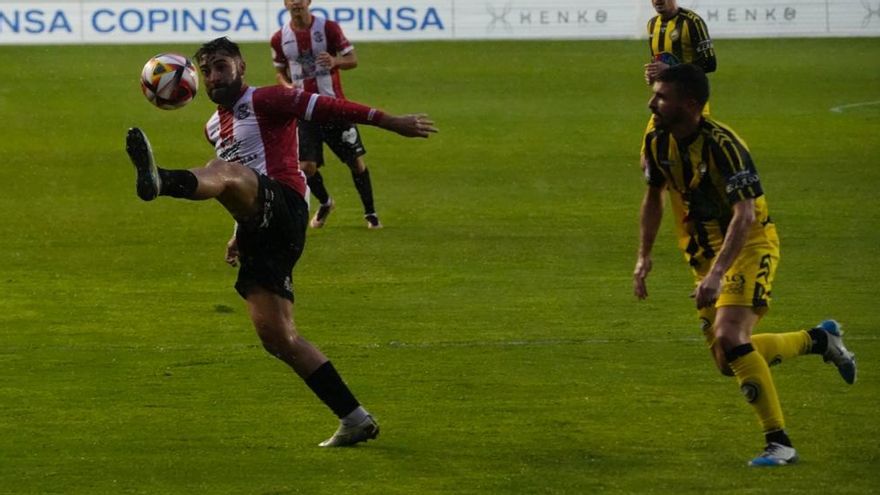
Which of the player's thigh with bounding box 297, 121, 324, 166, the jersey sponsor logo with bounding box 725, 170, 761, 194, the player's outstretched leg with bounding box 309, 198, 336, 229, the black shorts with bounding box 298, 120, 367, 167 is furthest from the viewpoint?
the player's outstretched leg with bounding box 309, 198, 336, 229

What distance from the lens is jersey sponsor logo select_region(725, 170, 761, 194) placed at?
8.14m

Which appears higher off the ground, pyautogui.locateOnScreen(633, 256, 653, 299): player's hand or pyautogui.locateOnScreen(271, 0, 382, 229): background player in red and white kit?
pyautogui.locateOnScreen(633, 256, 653, 299): player's hand

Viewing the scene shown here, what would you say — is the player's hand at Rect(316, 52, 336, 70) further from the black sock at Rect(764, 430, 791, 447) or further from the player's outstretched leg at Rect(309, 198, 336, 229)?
the black sock at Rect(764, 430, 791, 447)

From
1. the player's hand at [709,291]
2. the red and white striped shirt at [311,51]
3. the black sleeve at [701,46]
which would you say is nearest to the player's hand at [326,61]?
the red and white striped shirt at [311,51]

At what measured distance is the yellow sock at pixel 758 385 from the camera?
8.23 m

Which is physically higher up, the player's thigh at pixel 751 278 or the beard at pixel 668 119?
the beard at pixel 668 119

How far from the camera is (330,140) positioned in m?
17.2

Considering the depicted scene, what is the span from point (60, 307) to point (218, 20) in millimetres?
19618

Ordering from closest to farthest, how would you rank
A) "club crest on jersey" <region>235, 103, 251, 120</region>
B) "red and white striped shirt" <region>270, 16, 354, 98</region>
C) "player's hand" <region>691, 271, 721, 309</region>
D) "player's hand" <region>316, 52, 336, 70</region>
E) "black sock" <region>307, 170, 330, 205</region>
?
"player's hand" <region>691, 271, 721, 309</region> → "club crest on jersey" <region>235, 103, 251, 120</region> → "black sock" <region>307, 170, 330, 205</region> → "player's hand" <region>316, 52, 336, 70</region> → "red and white striped shirt" <region>270, 16, 354, 98</region>

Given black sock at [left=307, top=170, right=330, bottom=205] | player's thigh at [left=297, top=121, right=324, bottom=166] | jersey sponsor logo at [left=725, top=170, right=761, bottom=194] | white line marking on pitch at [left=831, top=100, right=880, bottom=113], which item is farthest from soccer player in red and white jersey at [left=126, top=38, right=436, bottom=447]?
white line marking on pitch at [left=831, top=100, right=880, bottom=113]

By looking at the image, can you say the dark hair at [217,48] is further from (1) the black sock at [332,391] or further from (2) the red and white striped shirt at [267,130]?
(1) the black sock at [332,391]

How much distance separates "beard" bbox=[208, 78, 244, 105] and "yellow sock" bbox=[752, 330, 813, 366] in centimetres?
291

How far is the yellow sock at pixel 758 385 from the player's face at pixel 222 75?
2.90 metres

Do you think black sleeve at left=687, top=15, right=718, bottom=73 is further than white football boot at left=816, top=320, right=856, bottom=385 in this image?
Yes
